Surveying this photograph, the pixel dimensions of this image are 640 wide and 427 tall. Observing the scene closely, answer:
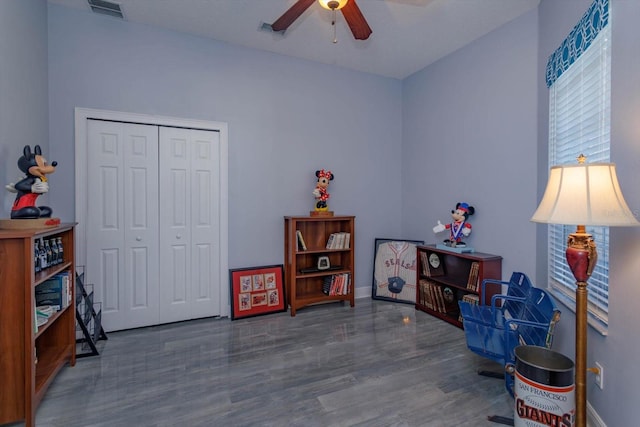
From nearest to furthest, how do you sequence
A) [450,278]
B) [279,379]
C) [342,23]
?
[279,379] < [342,23] < [450,278]

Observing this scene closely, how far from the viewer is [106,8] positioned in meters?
2.91

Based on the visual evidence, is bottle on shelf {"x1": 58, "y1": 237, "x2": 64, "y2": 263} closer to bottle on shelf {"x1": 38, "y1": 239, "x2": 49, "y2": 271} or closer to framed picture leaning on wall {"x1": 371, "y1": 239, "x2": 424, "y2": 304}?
bottle on shelf {"x1": 38, "y1": 239, "x2": 49, "y2": 271}

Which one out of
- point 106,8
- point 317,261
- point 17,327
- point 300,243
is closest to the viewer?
point 17,327

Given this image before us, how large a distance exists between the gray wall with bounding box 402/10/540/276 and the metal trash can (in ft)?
4.59

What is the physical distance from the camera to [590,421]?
185cm

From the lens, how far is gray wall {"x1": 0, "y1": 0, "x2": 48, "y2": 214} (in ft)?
6.99

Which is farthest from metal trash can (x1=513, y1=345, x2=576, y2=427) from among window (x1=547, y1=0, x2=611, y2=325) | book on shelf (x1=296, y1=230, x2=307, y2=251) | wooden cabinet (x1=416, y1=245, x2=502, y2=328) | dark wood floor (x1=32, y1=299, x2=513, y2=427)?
book on shelf (x1=296, y1=230, x2=307, y2=251)

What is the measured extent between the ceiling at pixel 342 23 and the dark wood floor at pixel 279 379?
2771 mm

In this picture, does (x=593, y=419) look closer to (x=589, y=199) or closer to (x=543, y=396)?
(x=543, y=396)

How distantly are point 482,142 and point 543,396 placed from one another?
7.94ft

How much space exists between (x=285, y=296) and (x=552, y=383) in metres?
2.68

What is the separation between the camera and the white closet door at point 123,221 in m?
3.04

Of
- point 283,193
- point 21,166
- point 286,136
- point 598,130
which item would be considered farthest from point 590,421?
point 21,166

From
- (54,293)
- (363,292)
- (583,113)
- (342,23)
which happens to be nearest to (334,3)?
(342,23)
